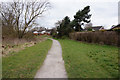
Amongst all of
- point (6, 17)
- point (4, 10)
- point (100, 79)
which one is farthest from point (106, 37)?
point (4, 10)

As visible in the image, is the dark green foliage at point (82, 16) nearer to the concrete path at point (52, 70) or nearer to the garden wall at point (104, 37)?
the garden wall at point (104, 37)

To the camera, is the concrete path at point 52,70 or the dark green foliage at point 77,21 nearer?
the concrete path at point 52,70

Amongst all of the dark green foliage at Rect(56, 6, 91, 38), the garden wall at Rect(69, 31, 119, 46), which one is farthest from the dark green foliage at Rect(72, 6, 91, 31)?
the garden wall at Rect(69, 31, 119, 46)

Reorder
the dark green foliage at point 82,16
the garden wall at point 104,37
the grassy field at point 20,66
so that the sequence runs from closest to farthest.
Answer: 1. the grassy field at point 20,66
2. the garden wall at point 104,37
3. the dark green foliage at point 82,16

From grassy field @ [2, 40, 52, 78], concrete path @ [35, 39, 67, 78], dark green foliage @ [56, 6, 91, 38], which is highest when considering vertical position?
dark green foliage @ [56, 6, 91, 38]

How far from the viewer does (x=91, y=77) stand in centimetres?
260

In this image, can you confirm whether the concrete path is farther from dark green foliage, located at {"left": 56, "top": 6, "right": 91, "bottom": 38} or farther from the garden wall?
dark green foliage, located at {"left": 56, "top": 6, "right": 91, "bottom": 38}

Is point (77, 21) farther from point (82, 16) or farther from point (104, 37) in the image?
point (104, 37)

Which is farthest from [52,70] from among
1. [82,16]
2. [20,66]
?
[82,16]

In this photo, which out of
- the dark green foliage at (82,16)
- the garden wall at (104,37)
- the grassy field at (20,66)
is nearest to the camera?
the grassy field at (20,66)

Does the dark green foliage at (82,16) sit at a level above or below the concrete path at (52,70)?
above

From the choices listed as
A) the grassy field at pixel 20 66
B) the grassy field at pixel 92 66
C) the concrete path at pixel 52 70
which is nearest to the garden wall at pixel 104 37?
the grassy field at pixel 92 66

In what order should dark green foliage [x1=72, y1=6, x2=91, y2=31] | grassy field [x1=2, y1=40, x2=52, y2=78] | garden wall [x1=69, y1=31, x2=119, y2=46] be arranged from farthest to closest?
1. dark green foliage [x1=72, y1=6, x2=91, y2=31]
2. garden wall [x1=69, y1=31, x2=119, y2=46]
3. grassy field [x1=2, y1=40, x2=52, y2=78]

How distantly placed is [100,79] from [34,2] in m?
17.9
